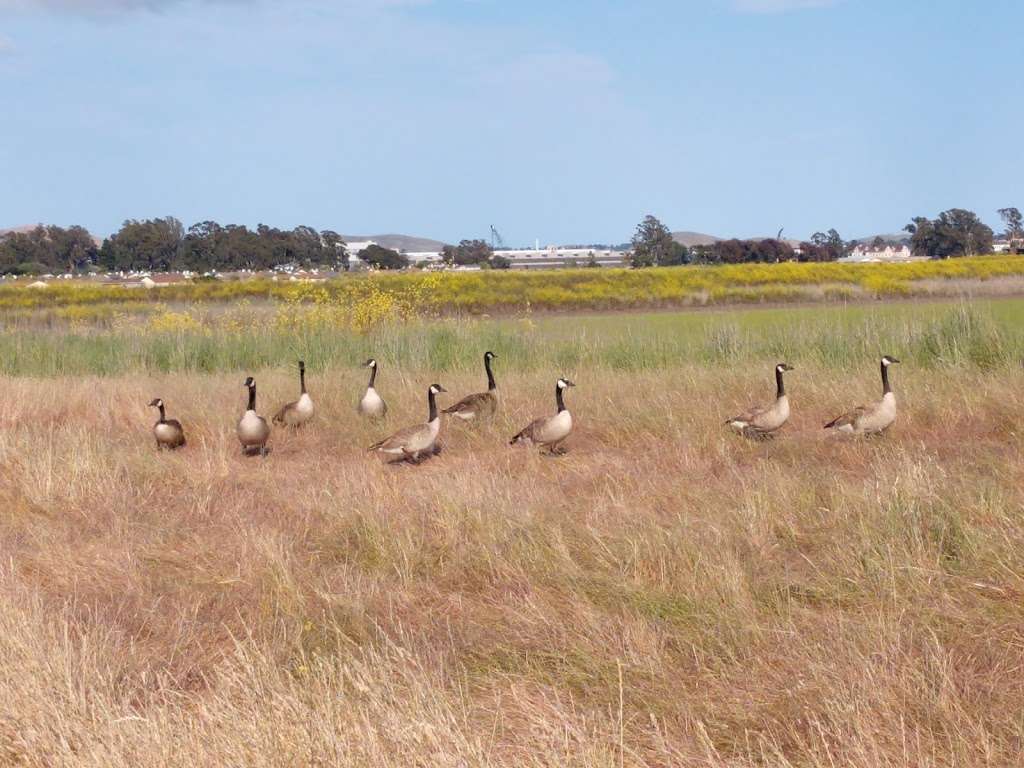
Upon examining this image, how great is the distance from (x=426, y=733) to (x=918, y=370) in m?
12.0

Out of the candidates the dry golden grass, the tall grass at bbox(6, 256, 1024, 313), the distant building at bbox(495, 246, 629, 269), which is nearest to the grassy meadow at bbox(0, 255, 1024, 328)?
the tall grass at bbox(6, 256, 1024, 313)

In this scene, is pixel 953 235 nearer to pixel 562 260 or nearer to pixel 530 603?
pixel 562 260

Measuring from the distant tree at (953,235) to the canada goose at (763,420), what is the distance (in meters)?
78.5

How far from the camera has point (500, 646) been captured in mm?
5852

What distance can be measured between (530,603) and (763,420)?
5.48 meters

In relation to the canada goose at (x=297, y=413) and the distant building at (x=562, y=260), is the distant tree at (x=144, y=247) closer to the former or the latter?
the distant building at (x=562, y=260)

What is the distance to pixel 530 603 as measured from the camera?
6254mm

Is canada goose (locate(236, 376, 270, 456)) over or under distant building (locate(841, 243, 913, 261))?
under

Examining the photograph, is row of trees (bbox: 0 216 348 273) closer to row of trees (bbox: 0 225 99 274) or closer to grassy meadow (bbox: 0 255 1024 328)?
row of trees (bbox: 0 225 99 274)

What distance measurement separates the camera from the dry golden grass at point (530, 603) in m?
4.58

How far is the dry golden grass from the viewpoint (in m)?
4.58

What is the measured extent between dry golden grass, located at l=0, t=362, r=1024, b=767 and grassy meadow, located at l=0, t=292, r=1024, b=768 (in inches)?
0.9

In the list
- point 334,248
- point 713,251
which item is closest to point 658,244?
point 713,251

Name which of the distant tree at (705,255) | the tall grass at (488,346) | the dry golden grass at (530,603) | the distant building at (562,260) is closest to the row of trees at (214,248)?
the distant building at (562,260)
